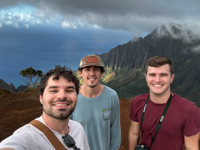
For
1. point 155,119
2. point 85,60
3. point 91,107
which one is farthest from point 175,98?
point 85,60

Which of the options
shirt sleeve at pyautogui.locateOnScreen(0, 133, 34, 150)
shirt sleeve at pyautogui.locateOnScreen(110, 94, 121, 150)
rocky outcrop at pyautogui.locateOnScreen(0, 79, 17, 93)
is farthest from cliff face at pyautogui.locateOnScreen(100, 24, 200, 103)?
shirt sleeve at pyautogui.locateOnScreen(0, 133, 34, 150)

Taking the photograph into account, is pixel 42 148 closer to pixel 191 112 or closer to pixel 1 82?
pixel 191 112

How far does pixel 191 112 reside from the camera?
2.79m

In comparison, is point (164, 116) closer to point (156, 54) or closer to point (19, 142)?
point (19, 142)

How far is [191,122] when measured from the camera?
2.77 metres

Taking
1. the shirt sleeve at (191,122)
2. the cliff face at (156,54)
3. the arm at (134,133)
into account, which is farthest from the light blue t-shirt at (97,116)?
the cliff face at (156,54)

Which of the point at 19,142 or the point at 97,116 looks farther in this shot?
the point at 97,116

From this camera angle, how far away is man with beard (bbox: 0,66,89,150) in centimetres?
174

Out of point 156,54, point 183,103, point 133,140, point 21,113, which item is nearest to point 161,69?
point 183,103

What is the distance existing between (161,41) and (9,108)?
195 metres

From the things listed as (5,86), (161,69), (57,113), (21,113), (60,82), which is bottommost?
(21,113)

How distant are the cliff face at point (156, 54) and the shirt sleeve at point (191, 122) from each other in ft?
414

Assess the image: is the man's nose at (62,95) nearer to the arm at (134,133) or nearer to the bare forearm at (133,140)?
the arm at (134,133)

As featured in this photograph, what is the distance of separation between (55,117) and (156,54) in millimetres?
176856
